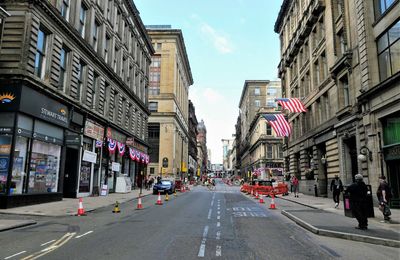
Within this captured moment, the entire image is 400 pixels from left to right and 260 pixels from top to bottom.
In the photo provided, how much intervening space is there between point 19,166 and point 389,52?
21.7m

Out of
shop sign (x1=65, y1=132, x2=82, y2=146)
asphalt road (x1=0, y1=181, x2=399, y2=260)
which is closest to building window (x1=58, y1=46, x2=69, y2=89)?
shop sign (x1=65, y1=132, x2=82, y2=146)

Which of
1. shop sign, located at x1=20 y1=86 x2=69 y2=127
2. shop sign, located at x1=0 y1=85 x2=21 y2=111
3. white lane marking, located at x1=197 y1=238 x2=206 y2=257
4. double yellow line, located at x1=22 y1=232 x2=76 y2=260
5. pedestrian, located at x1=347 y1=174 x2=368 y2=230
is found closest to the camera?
double yellow line, located at x1=22 y1=232 x2=76 y2=260

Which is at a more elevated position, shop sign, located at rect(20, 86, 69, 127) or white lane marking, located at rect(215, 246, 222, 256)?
shop sign, located at rect(20, 86, 69, 127)

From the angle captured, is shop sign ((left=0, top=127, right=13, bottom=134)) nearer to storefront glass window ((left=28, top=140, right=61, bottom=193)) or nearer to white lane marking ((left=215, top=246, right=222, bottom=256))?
storefront glass window ((left=28, top=140, right=61, bottom=193))

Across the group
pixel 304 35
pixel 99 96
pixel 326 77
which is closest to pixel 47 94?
pixel 99 96

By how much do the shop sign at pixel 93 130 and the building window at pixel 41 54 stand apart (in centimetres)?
737

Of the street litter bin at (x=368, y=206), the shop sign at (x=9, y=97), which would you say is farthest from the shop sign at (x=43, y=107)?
the street litter bin at (x=368, y=206)

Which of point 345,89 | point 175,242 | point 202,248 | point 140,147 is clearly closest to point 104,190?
point 140,147

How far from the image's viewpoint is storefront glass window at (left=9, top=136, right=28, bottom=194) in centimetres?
1805

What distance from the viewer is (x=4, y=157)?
699 inches

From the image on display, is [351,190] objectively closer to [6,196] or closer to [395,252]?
[395,252]

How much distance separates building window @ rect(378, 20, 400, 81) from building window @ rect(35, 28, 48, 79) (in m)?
20.3

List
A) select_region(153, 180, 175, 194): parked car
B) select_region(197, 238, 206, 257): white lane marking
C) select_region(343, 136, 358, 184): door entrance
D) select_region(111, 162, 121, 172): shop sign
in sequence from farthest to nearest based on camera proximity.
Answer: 1. select_region(153, 180, 175, 194): parked car
2. select_region(111, 162, 121, 172): shop sign
3. select_region(343, 136, 358, 184): door entrance
4. select_region(197, 238, 206, 257): white lane marking

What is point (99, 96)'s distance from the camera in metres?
31.0
